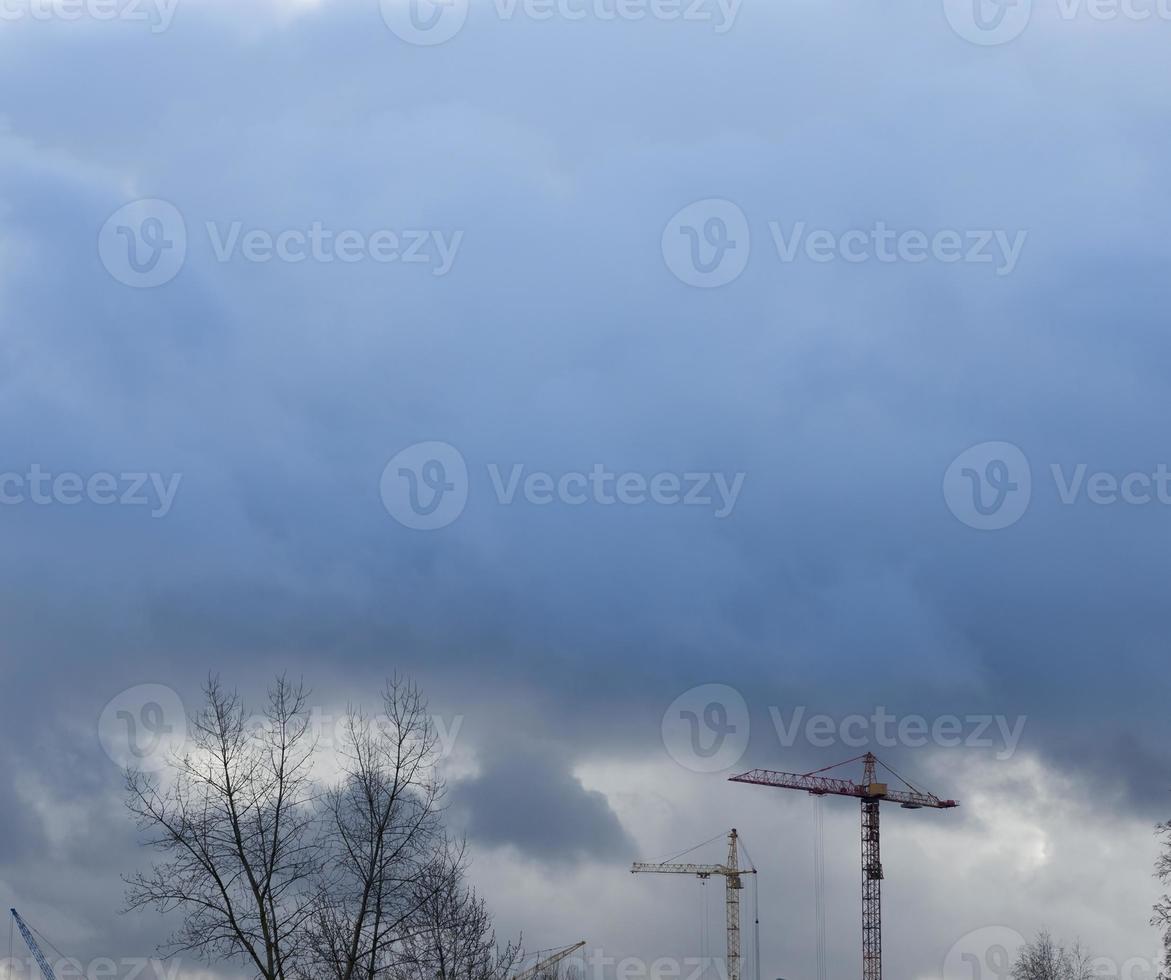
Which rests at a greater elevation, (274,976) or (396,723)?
(396,723)

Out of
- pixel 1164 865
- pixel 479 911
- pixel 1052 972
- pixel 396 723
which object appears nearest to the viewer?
pixel 396 723

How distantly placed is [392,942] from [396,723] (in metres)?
6.25

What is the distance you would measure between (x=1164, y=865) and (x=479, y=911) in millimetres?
32356

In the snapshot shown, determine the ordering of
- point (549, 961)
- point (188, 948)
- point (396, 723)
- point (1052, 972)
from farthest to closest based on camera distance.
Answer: point (1052, 972) < point (549, 961) < point (396, 723) < point (188, 948)

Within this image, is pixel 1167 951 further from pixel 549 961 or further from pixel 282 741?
pixel 282 741

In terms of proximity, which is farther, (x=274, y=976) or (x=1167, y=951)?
(x=1167, y=951)

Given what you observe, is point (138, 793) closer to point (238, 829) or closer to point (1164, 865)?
point (238, 829)

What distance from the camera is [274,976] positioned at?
A: 4441 centimetres

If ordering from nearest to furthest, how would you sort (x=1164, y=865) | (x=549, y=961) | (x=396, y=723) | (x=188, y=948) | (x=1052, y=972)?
1. (x=188, y=948)
2. (x=396, y=723)
3. (x=1164, y=865)
4. (x=549, y=961)
5. (x=1052, y=972)

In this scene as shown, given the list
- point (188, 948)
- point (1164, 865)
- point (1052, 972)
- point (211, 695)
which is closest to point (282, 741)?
point (211, 695)

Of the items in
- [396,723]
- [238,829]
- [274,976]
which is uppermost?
[396,723]

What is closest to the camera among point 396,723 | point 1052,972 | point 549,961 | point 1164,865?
point 396,723

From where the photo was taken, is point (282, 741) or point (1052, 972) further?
point (1052, 972)

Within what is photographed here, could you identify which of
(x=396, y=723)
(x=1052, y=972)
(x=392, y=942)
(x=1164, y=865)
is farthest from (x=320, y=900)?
(x=1052, y=972)
